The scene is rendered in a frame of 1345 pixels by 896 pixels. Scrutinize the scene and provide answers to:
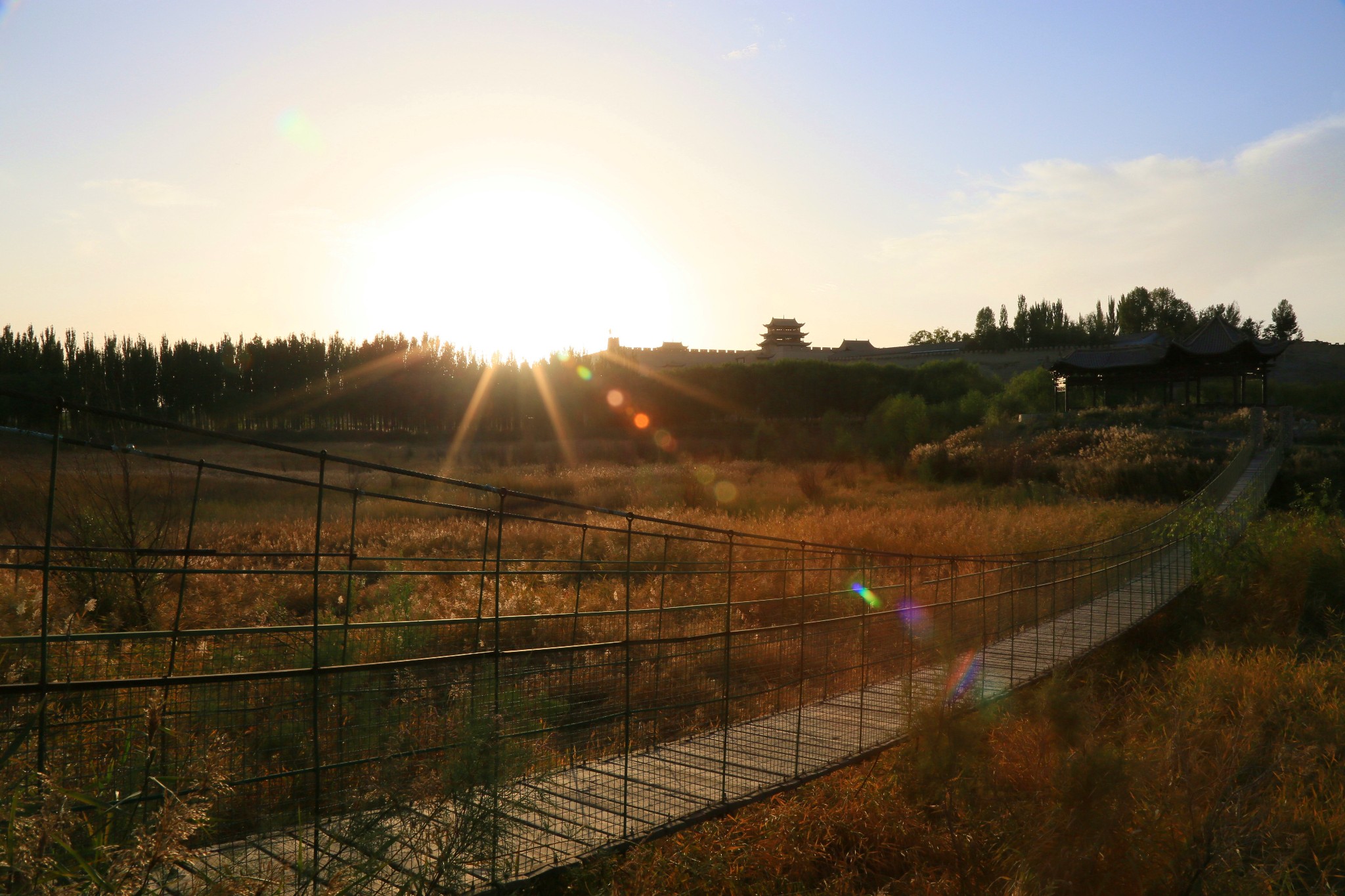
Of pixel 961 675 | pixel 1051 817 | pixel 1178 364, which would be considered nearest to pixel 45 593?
pixel 1051 817

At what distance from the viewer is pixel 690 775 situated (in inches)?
191

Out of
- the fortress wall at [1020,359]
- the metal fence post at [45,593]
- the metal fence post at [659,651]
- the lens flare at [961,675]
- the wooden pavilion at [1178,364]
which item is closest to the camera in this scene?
the metal fence post at [45,593]

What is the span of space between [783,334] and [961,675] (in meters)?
85.9

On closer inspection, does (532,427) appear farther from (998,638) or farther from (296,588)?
(998,638)

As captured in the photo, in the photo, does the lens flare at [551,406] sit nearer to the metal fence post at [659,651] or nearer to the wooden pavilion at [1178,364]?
the wooden pavilion at [1178,364]

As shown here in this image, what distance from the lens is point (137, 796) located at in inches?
80.9

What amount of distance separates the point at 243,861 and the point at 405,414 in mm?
42501

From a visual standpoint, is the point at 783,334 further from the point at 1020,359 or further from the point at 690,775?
A: the point at 690,775

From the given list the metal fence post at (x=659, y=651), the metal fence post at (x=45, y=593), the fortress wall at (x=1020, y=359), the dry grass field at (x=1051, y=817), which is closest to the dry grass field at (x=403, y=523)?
the metal fence post at (x=45, y=593)

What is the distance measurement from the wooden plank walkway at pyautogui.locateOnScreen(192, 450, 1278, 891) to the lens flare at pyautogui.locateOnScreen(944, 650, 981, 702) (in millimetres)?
27

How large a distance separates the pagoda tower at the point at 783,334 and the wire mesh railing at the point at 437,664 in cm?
7783

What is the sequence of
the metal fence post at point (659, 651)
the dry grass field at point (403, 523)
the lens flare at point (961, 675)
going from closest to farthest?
the metal fence post at point (659, 651), the lens flare at point (961, 675), the dry grass field at point (403, 523)

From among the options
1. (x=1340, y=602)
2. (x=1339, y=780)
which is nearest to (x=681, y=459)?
(x=1340, y=602)

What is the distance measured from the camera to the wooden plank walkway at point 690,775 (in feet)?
10.9
